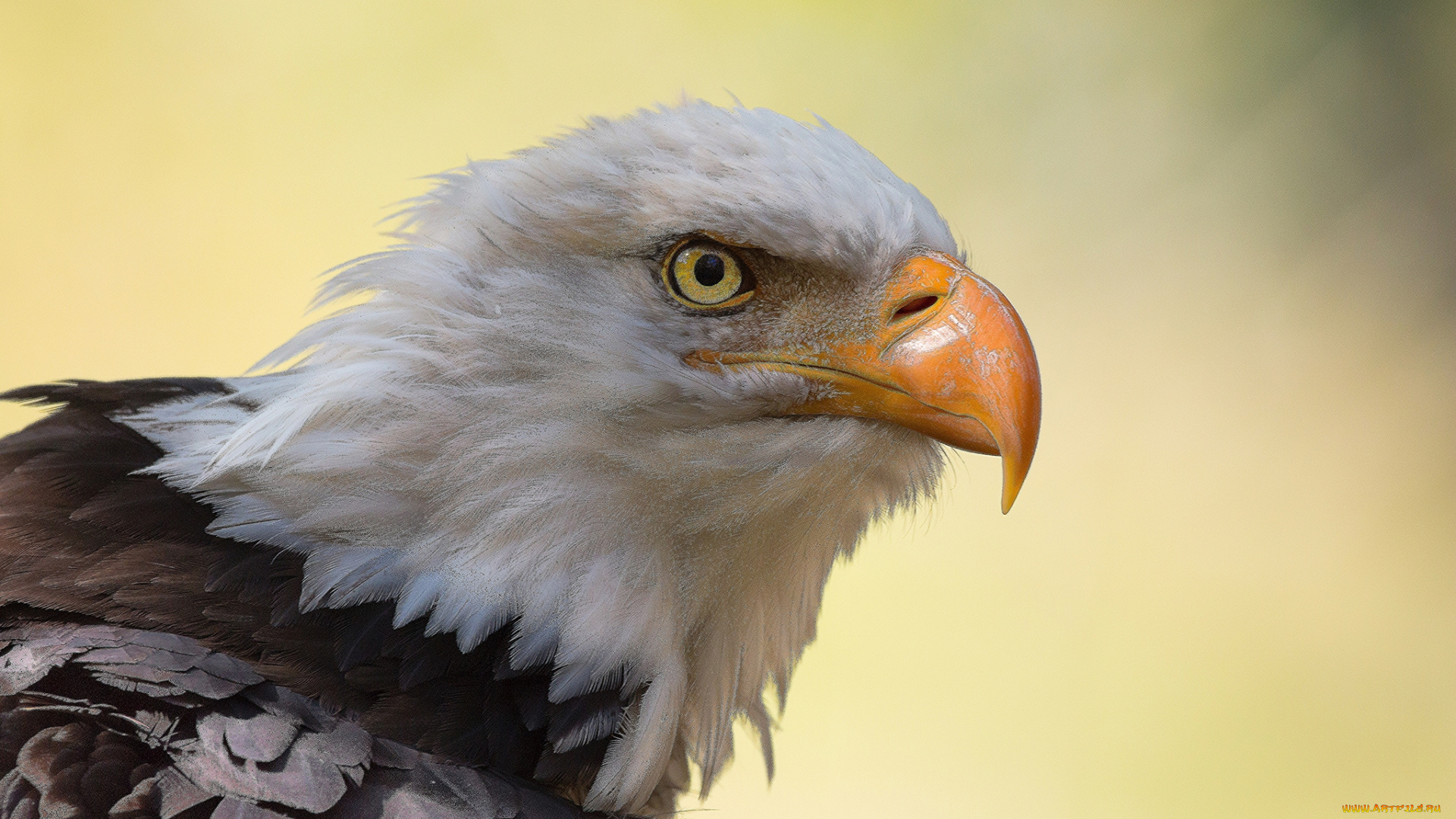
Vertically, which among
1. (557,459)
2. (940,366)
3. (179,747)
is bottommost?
(179,747)

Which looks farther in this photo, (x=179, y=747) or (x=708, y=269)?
(x=708, y=269)

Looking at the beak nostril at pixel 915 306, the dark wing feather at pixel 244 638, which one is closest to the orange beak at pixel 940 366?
the beak nostril at pixel 915 306

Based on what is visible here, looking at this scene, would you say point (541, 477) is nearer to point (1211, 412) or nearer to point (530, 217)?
point (530, 217)

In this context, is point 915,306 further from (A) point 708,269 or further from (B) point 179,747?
(B) point 179,747

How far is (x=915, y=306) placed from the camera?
1040 mm

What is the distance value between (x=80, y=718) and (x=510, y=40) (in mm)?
2279

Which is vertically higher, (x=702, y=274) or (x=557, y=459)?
(x=702, y=274)

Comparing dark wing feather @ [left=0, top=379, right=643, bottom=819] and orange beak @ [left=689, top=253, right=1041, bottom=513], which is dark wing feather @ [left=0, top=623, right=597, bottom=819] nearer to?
dark wing feather @ [left=0, top=379, right=643, bottom=819]

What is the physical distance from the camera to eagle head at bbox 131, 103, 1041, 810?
3.24 ft

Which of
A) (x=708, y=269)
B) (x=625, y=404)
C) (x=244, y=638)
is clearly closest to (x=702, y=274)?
(x=708, y=269)

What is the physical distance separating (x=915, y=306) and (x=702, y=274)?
0.21m

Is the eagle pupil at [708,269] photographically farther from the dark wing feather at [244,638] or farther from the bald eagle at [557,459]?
the dark wing feather at [244,638]

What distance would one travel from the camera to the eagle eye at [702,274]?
3.31 feet

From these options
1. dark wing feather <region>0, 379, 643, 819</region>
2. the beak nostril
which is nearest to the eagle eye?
the beak nostril
